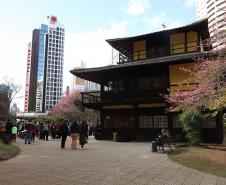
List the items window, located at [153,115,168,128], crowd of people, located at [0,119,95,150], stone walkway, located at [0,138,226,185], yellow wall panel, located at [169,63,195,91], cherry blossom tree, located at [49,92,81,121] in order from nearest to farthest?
stone walkway, located at [0,138,226,185], crowd of people, located at [0,119,95,150], yellow wall panel, located at [169,63,195,91], window, located at [153,115,168,128], cherry blossom tree, located at [49,92,81,121]

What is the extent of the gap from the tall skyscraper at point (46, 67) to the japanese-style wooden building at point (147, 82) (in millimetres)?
105386

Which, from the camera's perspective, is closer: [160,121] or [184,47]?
[160,121]

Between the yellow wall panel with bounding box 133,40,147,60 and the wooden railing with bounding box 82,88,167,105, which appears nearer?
the wooden railing with bounding box 82,88,167,105

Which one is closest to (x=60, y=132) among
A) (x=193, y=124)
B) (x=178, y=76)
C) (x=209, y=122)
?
(x=193, y=124)

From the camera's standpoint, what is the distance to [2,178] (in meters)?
7.75

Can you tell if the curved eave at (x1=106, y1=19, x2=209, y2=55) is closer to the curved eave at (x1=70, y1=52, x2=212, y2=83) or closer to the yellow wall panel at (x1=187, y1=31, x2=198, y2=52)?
the yellow wall panel at (x1=187, y1=31, x2=198, y2=52)

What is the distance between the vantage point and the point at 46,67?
134 meters

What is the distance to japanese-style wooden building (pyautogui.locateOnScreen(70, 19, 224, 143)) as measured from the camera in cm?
2386

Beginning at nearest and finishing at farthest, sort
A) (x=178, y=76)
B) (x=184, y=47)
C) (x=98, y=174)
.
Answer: (x=98, y=174) < (x=178, y=76) < (x=184, y=47)

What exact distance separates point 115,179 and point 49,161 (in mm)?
4051

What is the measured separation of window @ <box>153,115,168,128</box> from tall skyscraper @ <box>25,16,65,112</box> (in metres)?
109

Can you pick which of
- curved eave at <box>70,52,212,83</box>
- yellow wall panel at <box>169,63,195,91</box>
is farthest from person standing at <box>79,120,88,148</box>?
yellow wall panel at <box>169,63,195,91</box>

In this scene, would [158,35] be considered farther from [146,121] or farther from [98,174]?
[98,174]

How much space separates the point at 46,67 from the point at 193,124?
402 ft
